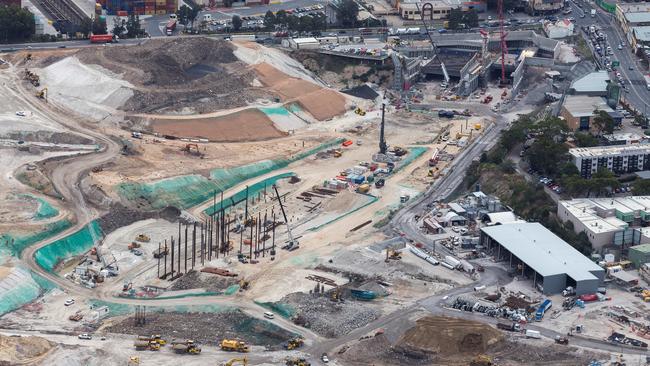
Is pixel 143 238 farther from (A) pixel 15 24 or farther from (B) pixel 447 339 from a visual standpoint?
(A) pixel 15 24

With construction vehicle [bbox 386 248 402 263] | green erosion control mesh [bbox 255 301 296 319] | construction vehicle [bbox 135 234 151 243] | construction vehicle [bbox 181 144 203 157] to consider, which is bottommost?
green erosion control mesh [bbox 255 301 296 319]

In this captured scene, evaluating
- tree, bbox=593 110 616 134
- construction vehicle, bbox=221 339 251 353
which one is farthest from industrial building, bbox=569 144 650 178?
construction vehicle, bbox=221 339 251 353

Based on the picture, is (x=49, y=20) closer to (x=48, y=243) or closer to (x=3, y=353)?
(x=48, y=243)

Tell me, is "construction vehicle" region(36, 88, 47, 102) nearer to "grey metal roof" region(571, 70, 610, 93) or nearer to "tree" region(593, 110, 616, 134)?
"grey metal roof" region(571, 70, 610, 93)

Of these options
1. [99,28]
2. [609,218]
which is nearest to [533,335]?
[609,218]

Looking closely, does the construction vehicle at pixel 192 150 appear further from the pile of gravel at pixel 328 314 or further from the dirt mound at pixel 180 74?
the pile of gravel at pixel 328 314
